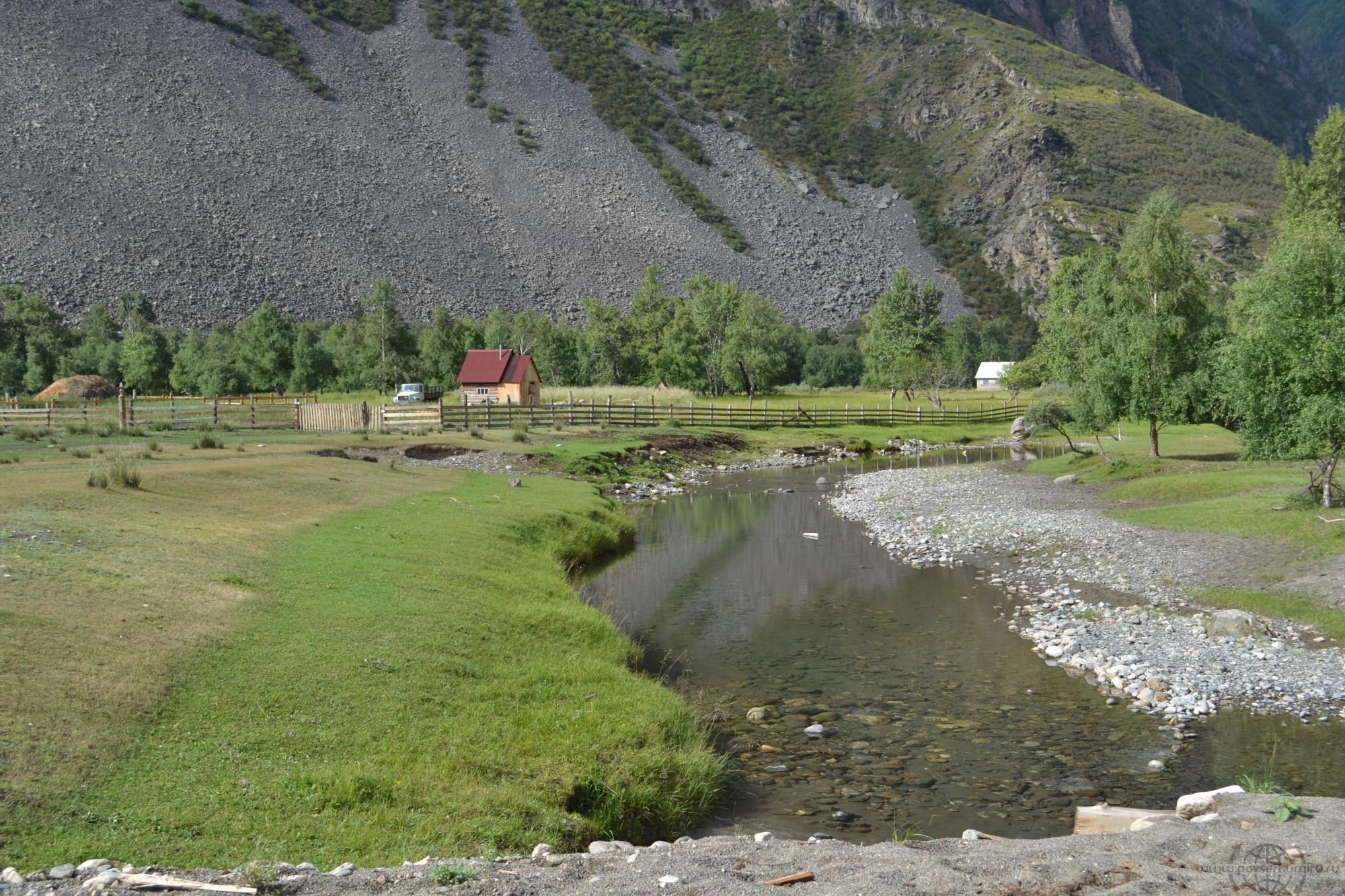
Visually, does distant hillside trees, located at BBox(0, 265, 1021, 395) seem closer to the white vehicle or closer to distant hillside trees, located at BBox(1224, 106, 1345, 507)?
the white vehicle

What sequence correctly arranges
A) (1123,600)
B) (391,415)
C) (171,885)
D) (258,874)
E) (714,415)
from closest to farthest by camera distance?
(171,885), (258,874), (1123,600), (391,415), (714,415)

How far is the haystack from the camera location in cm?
8862

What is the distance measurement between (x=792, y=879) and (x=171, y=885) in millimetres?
4490

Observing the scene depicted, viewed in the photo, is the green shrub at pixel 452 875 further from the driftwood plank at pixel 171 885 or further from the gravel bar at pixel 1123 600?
the gravel bar at pixel 1123 600

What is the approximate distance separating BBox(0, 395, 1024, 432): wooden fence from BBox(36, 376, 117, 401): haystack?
14823 millimetres

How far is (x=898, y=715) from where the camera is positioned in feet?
48.3

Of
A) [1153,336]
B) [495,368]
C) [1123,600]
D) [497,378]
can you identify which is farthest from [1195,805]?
[495,368]

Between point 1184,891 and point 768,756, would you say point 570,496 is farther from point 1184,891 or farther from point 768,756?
point 1184,891

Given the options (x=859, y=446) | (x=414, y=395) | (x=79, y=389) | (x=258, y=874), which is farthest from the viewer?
(x=79, y=389)

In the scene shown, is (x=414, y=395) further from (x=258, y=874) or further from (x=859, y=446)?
(x=258, y=874)

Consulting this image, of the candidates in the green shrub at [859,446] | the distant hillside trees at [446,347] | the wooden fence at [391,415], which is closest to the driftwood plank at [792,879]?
the wooden fence at [391,415]

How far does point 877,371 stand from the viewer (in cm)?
10912

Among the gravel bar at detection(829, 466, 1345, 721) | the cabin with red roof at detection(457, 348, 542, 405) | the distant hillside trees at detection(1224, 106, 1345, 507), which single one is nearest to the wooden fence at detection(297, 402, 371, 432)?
the cabin with red roof at detection(457, 348, 542, 405)

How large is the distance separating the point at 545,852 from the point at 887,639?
1195cm
